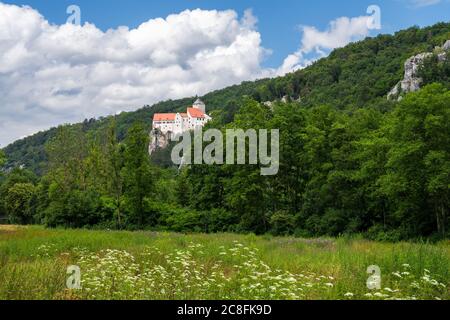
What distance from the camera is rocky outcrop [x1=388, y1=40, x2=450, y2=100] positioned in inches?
5512

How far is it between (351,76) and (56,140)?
135 metres

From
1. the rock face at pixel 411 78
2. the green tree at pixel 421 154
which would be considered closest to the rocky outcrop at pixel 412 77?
the rock face at pixel 411 78

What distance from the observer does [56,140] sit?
69.6m

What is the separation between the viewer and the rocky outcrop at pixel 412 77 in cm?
14000

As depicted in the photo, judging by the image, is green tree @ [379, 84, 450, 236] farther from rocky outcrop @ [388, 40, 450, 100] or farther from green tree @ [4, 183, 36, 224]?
rocky outcrop @ [388, 40, 450, 100]

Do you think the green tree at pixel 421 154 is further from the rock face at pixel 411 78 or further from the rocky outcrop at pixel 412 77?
the rock face at pixel 411 78

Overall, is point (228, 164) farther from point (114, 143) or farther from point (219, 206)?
point (114, 143)

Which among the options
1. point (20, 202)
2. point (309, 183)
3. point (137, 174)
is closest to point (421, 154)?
point (309, 183)

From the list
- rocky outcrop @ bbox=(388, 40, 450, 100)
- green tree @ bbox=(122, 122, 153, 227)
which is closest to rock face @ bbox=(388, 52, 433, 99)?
rocky outcrop @ bbox=(388, 40, 450, 100)

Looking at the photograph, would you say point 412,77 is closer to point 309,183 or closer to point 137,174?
point 309,183

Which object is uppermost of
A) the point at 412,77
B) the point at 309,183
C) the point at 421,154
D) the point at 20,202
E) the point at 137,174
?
the point at 412,77

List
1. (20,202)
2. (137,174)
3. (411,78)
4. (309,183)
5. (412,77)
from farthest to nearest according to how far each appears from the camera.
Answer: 1. (412,77)
2. (411,78)
3. (20,202)
4. (137,174)
5. (309,183)

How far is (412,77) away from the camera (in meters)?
147

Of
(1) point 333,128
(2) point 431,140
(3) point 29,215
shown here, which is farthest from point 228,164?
(3) point 29,215
